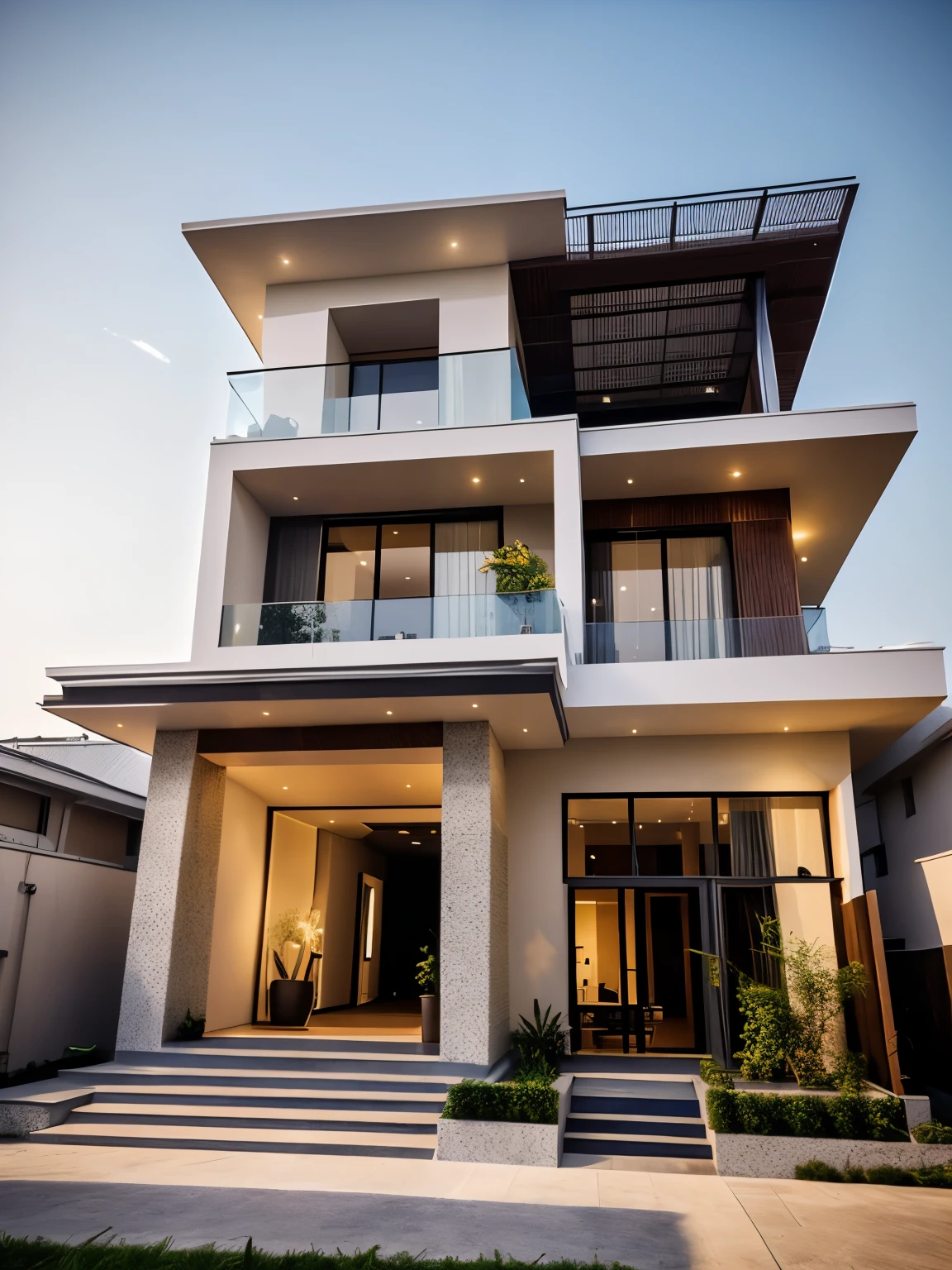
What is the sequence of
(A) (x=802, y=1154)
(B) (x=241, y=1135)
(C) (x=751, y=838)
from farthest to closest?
1. (C) (x=751, y=838)
2. (B) (x=241, y=1135)
3. (A) (x=802, y=1154)

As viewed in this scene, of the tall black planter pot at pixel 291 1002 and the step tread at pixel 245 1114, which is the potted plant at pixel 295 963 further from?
the step tread at pixel 245 1114

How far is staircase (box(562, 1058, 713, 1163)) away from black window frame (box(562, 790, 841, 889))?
7.80ft

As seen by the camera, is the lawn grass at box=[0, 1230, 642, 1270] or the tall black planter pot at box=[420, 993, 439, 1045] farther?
the tall black planter pot at box=[420, 993, 439, 1045]

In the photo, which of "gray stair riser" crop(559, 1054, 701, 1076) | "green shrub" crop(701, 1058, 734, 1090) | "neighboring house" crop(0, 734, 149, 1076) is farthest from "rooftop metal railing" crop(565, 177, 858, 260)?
"neighboring house" crop(0, 734, 149, 1076)

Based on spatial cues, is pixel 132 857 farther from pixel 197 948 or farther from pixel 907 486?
pixel 907 486

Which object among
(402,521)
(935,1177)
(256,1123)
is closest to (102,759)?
(402,521)

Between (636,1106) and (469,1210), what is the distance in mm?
3487

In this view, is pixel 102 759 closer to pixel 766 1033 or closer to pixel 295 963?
pixel 295 963

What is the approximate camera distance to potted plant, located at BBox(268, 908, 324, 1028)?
503 inches

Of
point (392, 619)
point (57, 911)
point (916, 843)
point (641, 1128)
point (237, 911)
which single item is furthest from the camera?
point (916, 843)

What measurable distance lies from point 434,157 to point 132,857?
14.5 metres

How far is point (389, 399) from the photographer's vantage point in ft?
43.1

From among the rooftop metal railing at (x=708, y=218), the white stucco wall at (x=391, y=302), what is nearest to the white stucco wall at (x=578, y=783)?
the white stucco wall at (x=391, y=302)

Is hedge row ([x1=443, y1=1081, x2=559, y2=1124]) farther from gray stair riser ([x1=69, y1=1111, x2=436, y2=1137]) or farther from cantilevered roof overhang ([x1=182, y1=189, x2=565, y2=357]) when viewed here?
cantilevered roof overhang ([x1=182, y1=189, x2=565, y2=357])
